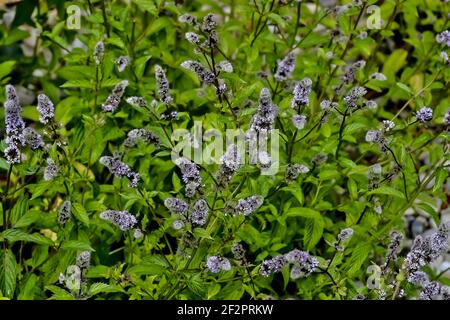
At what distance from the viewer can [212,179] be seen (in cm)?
320

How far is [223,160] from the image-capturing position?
276 cm

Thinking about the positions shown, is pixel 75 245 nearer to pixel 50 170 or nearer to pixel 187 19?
pixel 50 170

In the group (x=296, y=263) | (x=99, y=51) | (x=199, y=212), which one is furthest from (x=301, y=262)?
(x=99, y=51)

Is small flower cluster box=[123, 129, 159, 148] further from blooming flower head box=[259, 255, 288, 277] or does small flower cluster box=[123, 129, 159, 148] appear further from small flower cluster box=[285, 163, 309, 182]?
blooming flower head box=[259, 255, 288, 277]

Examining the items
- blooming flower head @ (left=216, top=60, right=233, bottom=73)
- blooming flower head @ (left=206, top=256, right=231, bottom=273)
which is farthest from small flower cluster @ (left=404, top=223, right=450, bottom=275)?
blooming flower head @ (left=216, top=60, right=233, bottom=73)

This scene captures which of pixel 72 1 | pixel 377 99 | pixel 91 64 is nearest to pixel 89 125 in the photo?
pixel 91 64

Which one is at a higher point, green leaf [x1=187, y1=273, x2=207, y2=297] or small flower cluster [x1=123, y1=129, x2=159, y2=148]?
small flower cluster [x1=123, y1=129, x2=159, y2=148]

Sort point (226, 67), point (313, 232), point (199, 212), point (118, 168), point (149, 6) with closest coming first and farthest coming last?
point (199, 212) → point (118, 168) → point (226, 67) → point (313, 232) → point (149, 6)

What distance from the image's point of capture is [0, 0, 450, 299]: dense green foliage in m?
3.10

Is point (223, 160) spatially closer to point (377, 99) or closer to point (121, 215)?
point (121, 215)

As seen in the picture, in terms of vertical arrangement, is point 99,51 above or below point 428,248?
above

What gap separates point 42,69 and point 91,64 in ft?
3.71

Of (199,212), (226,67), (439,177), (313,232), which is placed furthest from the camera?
(313,232)

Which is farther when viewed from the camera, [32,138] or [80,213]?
[80,213]
